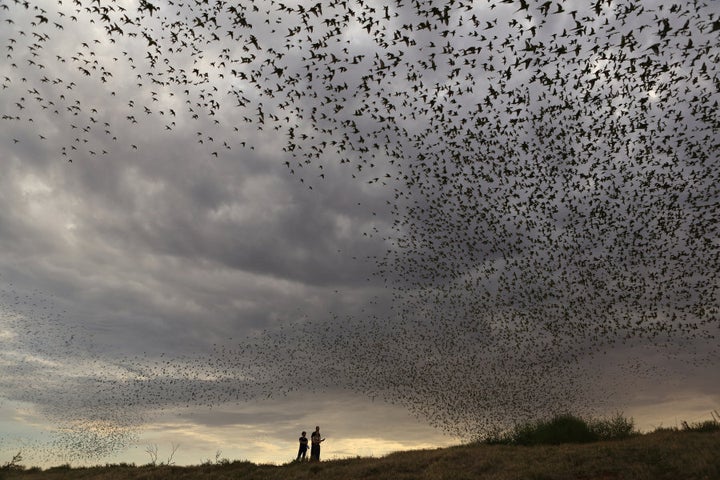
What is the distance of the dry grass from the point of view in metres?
15.6

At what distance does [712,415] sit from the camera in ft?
78.7

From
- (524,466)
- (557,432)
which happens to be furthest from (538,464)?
(557,432)

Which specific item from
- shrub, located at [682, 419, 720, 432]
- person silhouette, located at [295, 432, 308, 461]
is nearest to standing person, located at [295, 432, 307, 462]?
person silhouette, located at [295, 432, 308, 461]

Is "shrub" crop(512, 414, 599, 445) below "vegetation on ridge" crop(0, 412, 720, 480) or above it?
above

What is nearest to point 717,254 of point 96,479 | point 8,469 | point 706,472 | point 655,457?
point 655,457

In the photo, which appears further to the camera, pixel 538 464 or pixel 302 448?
pixel 302 448

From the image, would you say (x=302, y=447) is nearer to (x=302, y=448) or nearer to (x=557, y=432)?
(x=302, y=448)

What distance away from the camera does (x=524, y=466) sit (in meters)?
18.1

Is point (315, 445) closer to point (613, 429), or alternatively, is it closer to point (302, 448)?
point (302, 448)

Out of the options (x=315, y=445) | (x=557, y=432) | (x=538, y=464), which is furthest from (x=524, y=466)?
(x=315, y=445)

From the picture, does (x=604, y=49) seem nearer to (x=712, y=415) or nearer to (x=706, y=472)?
(x=706, y=472)

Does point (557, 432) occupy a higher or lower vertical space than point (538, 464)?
higher

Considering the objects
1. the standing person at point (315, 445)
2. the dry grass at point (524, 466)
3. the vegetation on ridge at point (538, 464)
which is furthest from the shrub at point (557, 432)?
the standing person at point (315, 445)

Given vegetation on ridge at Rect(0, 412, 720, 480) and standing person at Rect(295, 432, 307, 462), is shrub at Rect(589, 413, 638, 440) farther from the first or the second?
standing person at Rect(295, 432, 307, 462)
